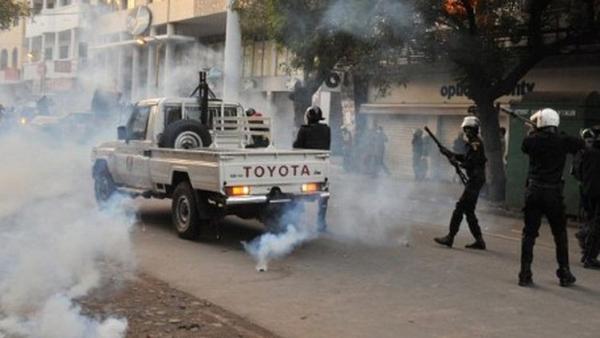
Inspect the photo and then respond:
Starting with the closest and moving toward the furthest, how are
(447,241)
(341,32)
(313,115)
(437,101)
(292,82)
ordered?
(447,241)
(313,115)
(341,32)
(437,101)
(292,82)

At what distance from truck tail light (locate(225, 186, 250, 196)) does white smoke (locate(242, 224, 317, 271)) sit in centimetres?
65

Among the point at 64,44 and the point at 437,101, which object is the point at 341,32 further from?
the point at 64,44

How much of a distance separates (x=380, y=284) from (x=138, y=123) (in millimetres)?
5231

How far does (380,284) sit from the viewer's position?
745 centimetres

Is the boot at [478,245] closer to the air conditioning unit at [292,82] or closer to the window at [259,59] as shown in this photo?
the air conditioning unit at [292,82]

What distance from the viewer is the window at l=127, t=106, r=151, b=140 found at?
1093 cm

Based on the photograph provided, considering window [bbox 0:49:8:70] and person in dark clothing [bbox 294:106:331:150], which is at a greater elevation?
window [bbox 0:49:8:70]

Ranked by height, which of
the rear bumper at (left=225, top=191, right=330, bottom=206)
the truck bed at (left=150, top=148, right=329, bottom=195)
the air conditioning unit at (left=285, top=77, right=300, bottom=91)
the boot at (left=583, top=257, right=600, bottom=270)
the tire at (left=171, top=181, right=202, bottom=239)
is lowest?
the boot at (left=583, top=257, right=600, bottom=270)

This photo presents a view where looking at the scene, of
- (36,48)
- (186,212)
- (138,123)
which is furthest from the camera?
(36,48)

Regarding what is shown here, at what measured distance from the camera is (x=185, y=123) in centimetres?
1027

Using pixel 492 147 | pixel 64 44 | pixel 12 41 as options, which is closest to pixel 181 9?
pixel 64 44

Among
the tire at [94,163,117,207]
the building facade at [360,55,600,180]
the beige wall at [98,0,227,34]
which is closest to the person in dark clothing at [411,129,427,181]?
the building facade at [360,55,600,180]

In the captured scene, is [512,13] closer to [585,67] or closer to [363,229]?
[585,67]

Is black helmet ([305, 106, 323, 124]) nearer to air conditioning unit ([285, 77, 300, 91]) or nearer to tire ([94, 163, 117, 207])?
tire ([94, 163, 117, 207])
